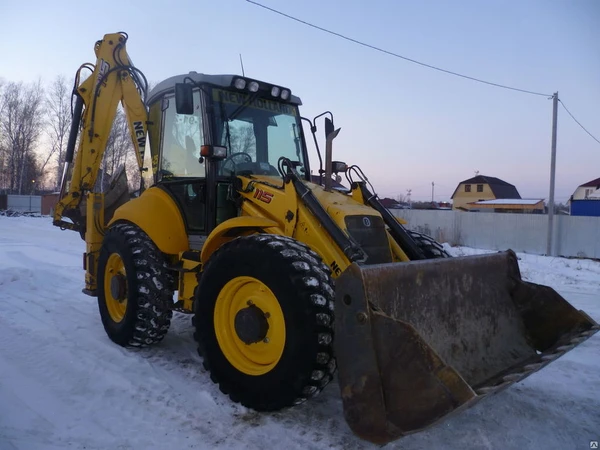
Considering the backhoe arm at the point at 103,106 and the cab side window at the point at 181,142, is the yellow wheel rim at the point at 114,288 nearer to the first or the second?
the backhoe arm at the point at 103,106

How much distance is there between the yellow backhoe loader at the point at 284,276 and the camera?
287 cm

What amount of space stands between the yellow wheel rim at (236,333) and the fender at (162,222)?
139cm

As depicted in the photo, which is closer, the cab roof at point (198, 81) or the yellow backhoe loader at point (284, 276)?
the yellow backhoe loader at point (284, 276)

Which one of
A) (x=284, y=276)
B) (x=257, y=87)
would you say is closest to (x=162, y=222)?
(x=257, y=87)

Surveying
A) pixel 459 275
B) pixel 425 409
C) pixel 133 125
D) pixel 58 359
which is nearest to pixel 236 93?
pixel 133 125

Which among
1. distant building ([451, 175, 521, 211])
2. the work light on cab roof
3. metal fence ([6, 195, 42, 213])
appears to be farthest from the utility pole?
distant building ([451, 175, 521, 211])

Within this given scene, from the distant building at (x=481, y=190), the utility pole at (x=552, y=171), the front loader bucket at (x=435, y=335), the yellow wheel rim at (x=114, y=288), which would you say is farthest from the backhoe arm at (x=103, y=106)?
the distant building at (x=481, y=190)

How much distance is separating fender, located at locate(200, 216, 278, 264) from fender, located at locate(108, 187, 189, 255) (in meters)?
0.73

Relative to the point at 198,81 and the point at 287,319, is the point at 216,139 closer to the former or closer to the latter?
the point at 198,81

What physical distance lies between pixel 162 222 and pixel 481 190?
60.6 metres

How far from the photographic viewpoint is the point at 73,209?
6.76 metres

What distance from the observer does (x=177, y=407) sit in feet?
12.4

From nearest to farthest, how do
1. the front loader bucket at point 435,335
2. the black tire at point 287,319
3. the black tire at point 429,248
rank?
the front loader bucket at point 435,335 → the black tire at point 287,319 → the black tire at point 429,248

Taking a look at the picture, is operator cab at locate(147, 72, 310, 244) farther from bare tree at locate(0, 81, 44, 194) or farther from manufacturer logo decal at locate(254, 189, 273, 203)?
bare tree at locate(0, 81, 44, 194)
